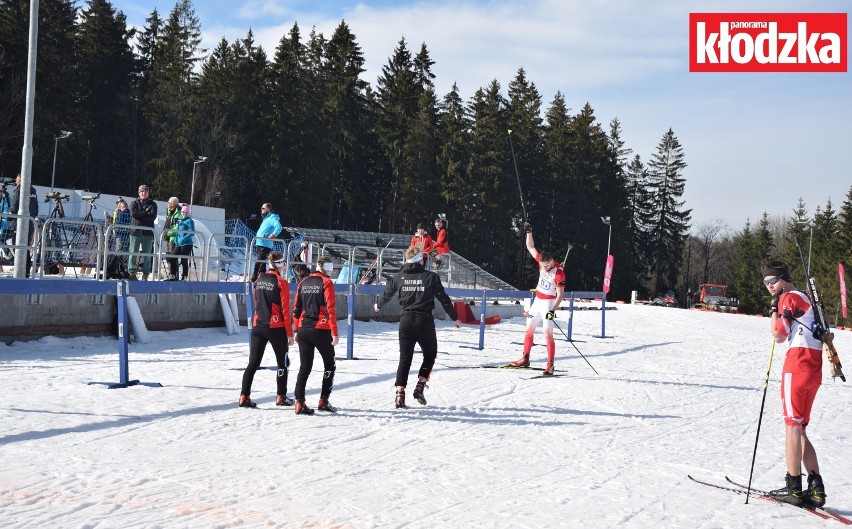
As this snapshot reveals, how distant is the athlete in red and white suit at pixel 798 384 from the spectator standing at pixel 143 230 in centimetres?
1230

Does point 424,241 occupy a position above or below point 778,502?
above

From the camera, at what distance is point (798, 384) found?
6203 mm

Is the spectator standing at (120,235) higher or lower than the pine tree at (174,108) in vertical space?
lower

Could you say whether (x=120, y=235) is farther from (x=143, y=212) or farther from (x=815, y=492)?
(x=815, y=492)

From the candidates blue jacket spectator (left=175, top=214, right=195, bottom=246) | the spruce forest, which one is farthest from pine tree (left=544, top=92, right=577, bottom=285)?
blue jacket spectator (left=175, top=214, right=195, bottom=246)

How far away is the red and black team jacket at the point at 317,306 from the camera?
28.1 ft

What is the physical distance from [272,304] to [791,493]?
17.8 feet

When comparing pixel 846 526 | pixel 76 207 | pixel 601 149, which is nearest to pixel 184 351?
pixel 846 526

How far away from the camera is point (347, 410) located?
8984 millimetres

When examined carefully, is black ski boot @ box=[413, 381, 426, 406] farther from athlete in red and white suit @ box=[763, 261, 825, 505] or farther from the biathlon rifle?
the biathlon rifle

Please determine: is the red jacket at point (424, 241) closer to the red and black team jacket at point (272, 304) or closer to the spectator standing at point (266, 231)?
the red and black team jacket at point (272, 304)

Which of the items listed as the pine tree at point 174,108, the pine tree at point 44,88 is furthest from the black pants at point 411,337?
the pine tree at point 174,108

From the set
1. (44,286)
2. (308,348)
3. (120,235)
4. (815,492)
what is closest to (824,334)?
(815,492)

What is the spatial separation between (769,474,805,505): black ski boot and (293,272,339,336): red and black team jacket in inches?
182
